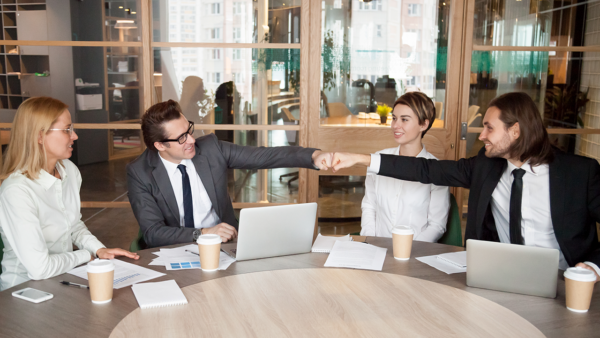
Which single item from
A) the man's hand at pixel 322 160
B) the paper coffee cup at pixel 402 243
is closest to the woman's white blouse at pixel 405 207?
the man's hand at pixel 322 160

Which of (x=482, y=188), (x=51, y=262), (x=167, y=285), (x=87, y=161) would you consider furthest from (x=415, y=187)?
(x=87, y=161)

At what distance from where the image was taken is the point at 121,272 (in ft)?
5.60

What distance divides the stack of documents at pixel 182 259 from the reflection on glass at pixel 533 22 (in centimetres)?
262

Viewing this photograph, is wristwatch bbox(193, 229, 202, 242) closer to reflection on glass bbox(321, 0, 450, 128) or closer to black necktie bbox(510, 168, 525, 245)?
black necktie bbox(510, 168, 525, 245)

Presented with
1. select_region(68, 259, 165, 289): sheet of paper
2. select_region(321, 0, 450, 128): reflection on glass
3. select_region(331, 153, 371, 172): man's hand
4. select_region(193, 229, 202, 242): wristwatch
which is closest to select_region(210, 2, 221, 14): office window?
select_region(321, 0, 450, 128): reflection on glass

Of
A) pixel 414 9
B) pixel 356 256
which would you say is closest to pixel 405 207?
pixel 356 256

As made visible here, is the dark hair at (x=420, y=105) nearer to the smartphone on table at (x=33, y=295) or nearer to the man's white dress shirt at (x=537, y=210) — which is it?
the man's white dress shirt at (x=537, y=210)

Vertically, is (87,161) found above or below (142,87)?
below

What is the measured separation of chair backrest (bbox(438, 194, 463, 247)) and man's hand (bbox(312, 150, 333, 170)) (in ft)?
2.14

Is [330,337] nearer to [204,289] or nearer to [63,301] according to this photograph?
[204,289]

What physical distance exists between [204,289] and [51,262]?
0.52 m

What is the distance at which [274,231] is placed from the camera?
1.82 m

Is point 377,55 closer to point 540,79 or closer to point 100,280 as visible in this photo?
point 540,79

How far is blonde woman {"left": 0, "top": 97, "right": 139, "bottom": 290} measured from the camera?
5.87ft
